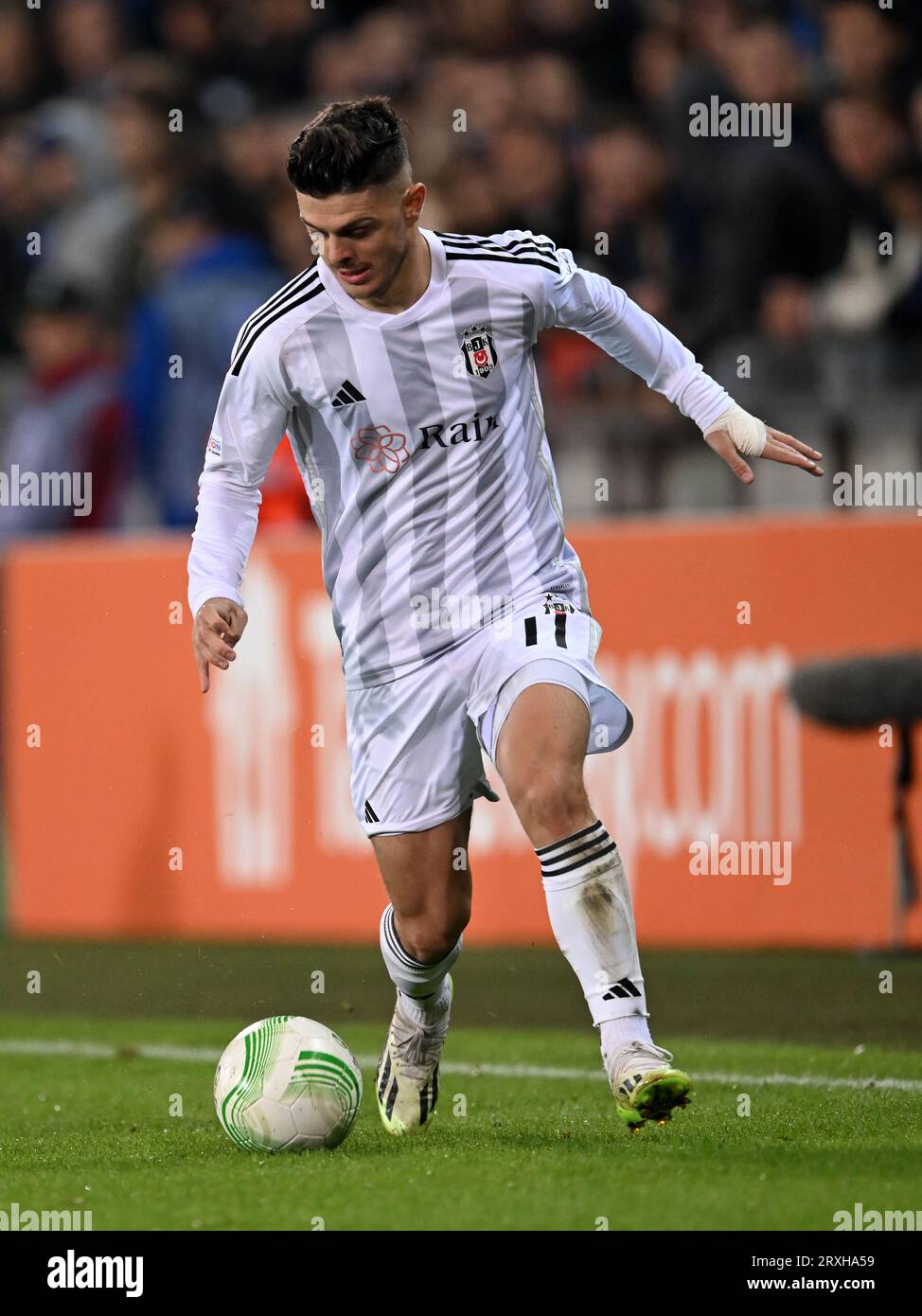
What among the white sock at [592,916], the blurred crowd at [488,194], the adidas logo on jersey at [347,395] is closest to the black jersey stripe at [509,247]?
the adidas logo on jersey at [347,395]

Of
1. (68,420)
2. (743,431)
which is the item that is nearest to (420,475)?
(743,431)

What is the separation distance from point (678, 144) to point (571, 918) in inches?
296

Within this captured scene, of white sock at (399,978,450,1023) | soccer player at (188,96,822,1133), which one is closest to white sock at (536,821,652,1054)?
soccer player at (188,96,822,1133)

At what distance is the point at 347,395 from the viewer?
192 inches

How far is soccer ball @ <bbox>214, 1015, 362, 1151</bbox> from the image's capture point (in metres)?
4.78

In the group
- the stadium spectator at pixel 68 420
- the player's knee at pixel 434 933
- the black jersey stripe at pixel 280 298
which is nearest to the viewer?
the black jersey stripe at pixel 280 298

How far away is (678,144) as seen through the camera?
11258mm

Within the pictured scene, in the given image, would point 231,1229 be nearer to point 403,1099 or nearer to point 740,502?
point 403,1099

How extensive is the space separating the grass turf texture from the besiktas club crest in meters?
1.70

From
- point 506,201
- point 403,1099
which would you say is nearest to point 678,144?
point 506,201

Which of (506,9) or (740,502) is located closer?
(740,502)

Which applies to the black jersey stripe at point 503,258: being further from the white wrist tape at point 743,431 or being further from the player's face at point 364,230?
the white wrist tape at point 743,431

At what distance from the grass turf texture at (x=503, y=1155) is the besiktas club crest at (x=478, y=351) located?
1701 mm

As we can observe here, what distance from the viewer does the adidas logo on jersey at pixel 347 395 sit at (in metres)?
4.88
